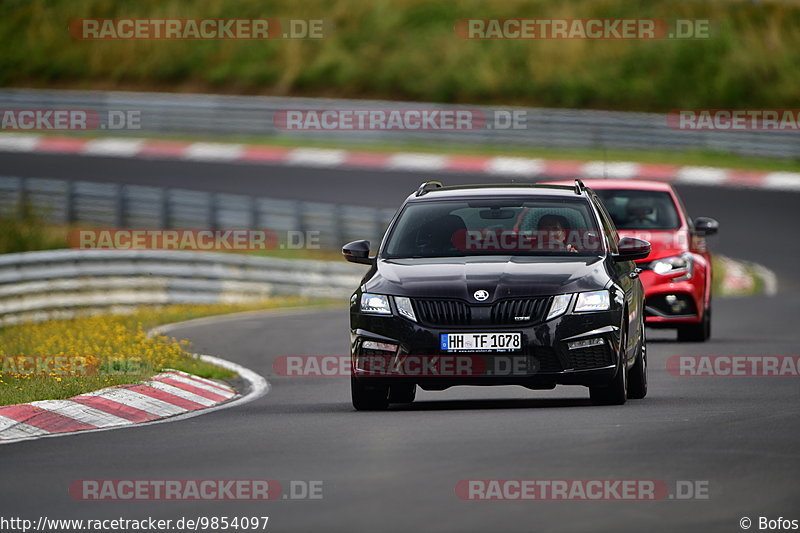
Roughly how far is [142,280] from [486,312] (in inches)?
600

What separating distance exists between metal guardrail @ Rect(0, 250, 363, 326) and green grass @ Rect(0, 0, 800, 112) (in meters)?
21.9

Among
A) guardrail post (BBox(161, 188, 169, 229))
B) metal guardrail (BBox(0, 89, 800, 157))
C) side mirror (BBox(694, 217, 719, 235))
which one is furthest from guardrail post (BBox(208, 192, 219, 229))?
side mirror (BBox(694, 217, 719, 235))

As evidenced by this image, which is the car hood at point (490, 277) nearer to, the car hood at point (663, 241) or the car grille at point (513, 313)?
the car grille at point (513, 313)

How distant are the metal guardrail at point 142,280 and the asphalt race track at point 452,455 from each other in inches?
321

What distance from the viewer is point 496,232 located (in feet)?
42.2

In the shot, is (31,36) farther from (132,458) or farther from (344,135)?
(132,458)

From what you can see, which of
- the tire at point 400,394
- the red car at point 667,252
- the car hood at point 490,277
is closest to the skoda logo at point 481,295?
the car hood at point 490,277

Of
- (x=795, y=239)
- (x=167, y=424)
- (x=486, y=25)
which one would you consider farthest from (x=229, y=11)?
(x=167, y=424)

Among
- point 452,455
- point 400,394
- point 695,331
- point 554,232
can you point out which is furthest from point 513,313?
point 695,331

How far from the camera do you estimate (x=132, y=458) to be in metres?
9.82

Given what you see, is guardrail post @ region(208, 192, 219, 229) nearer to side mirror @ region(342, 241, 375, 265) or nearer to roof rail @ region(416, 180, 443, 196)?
roof rail @ region(416, 180, 443, 196)

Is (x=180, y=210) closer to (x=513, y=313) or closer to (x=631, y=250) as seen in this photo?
(x=631, y=250)

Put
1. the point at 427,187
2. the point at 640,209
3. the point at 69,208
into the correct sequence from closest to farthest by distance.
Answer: the point at 427,187 → the point at 640,209 → the point at 69,208

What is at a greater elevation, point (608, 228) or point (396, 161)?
point (396, 161)
